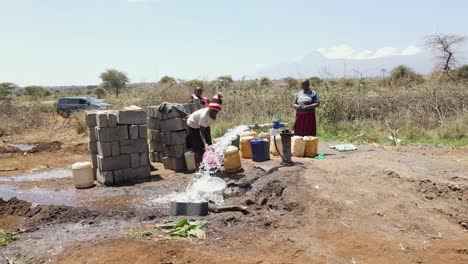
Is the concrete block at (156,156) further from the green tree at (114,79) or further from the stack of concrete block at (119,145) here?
the green tree at (114,79)

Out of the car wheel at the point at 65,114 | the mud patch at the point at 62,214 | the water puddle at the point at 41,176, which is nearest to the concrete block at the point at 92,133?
the water puddle at the point at 41,176

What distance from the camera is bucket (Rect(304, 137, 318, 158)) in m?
8.32

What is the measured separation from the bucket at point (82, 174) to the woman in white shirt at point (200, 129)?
6.04 feet

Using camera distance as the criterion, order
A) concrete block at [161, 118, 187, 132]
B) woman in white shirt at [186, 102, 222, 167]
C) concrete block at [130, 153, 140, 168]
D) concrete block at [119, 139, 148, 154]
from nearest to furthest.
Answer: woman in white shirt at [186, 102, 222, 167], concrete block at [119, 139, 148, 154], concrete block at [130, 153, 140, 168], concrete block at [161, 118, 187, 132]

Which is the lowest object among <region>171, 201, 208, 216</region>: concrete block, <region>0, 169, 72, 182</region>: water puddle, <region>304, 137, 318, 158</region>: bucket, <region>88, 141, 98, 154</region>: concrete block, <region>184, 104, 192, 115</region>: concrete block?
<region>0, 169, 72, 182</region>: water puddle

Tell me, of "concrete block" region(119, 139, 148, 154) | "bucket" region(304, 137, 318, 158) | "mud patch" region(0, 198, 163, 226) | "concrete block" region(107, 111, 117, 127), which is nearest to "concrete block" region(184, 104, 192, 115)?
"concrete block" region(119, 139, 148, 154)

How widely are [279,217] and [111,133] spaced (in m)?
3.63

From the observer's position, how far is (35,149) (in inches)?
504

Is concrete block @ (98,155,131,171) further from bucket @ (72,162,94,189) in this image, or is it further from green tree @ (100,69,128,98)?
green tree @ (100,69,128,98)

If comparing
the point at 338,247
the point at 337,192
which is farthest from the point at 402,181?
the point at 338,247

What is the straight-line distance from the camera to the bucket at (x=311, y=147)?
27.3ft

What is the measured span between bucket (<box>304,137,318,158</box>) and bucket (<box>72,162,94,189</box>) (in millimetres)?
4129

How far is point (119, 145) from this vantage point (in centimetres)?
754

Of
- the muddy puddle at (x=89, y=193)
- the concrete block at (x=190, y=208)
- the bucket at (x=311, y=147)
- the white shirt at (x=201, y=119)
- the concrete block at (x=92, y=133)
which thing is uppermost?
the white shirt at (x=201, y=119)
